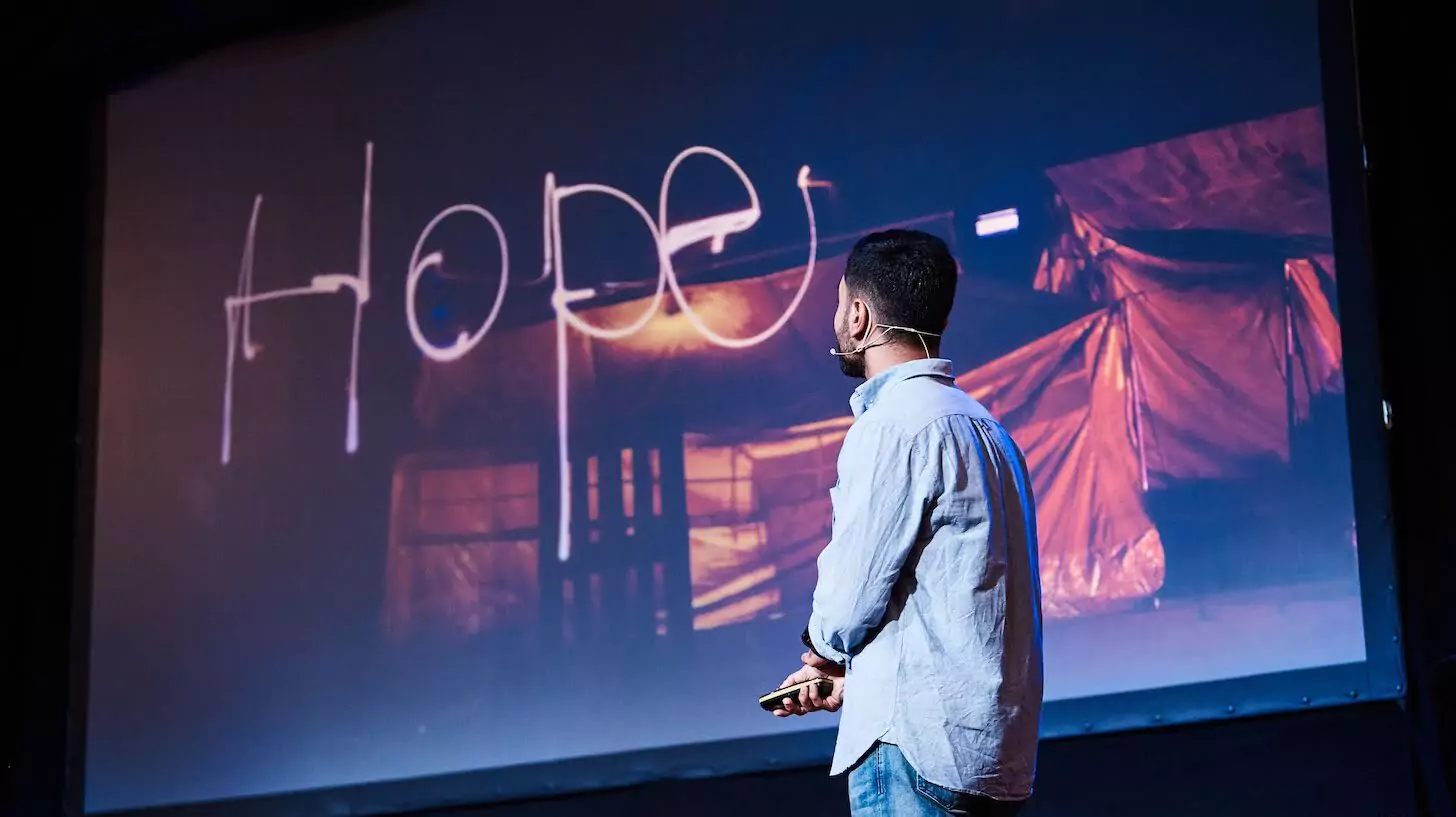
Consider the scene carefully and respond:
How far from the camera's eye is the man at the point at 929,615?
4.67 feet

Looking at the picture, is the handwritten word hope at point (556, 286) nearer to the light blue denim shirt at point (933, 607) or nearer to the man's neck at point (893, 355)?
the man's neck at point (893, 355)

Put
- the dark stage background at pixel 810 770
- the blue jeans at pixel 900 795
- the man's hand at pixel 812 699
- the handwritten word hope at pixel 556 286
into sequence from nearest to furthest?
1. the blue jeans at pixel 900 795
2. the man's hand at pixel 812 699
3. the dark stage background at pixel 810 770
4. the handwritten word hope at pixel 556 286

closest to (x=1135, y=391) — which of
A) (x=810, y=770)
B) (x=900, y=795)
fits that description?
(x=810, y=770)

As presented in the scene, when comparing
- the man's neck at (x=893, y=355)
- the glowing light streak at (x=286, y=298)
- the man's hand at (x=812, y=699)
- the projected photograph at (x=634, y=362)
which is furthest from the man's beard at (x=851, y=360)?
the glowing light streak at (x=286, y=298)

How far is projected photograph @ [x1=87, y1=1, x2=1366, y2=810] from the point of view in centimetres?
248

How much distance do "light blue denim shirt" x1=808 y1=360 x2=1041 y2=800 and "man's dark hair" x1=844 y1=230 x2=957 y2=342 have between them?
141mm

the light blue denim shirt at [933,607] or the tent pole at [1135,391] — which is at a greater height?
the tent pole at [1135,391]

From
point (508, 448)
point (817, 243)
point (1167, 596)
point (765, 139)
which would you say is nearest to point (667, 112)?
point (765, 139)

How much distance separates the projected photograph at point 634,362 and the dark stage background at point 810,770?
4.1 inches

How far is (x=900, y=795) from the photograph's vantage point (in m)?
1.43

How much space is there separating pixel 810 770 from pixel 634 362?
1.00 metres

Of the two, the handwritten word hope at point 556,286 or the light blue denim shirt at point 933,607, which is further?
the handwritten word hope at point 556,286

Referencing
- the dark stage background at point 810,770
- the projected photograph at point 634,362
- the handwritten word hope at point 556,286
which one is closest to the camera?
the dark stage background at point 810,770

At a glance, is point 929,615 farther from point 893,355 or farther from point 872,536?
point 893,355
